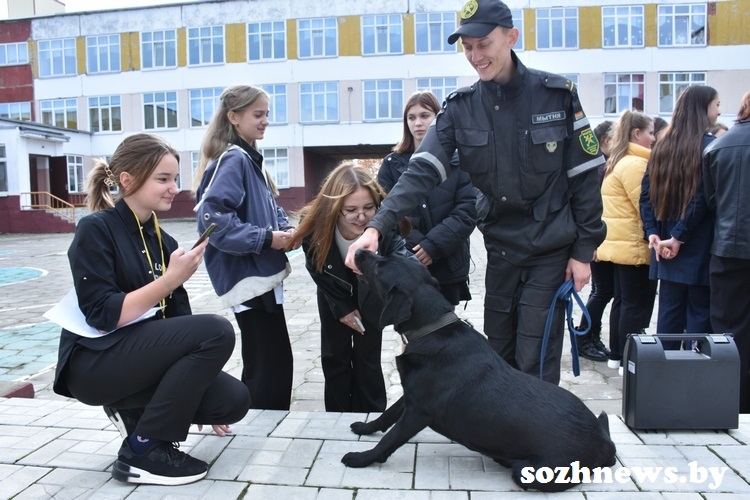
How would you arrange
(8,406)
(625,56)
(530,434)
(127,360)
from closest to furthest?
(530,434)
(127,360)
(8,406)
(625,56)

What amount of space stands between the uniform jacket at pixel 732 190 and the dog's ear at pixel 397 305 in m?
2.29

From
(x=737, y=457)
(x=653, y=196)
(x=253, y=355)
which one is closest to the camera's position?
(x=737, y=457)

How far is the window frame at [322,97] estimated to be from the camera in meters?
31.9

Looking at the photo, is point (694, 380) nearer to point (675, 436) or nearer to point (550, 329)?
point (675, 436)

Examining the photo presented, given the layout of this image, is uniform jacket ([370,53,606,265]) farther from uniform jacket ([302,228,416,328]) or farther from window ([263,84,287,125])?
window ([263,84,287,125])

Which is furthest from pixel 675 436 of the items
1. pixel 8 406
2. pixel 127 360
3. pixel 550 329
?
pixel 8 406

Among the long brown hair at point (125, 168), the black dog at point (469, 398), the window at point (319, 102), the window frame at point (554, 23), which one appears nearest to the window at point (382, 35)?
the window at point (319, 102)

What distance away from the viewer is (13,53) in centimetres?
3572

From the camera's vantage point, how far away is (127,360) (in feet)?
9.02

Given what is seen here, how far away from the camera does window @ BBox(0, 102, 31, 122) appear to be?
35.8 meters

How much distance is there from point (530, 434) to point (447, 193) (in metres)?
1.91

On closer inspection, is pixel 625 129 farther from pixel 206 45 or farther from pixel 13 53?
pixel 13 53

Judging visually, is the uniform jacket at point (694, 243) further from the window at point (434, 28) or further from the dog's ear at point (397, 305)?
the window at point (434, 28)

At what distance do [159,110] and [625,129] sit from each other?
32.7m
